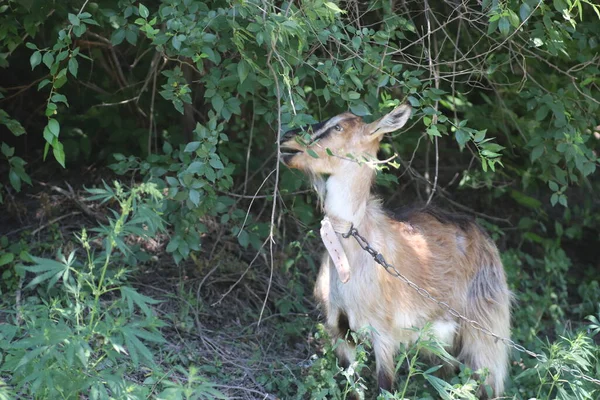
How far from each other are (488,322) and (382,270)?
982 mm

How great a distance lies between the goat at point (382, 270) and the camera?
500 cm

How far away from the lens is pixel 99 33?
6648 mm

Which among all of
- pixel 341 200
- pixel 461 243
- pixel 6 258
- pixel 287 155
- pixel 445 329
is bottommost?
pixel 6 258

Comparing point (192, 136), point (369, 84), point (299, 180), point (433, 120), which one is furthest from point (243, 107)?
point (433, 120)

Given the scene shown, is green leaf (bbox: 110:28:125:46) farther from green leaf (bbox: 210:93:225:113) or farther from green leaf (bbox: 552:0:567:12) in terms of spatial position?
green leaf (bbox: 552:0:567:12)

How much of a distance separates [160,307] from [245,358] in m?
0.71

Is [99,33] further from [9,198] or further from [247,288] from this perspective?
[247,288]

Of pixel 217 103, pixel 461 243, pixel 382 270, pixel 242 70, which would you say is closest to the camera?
pixel 242 70

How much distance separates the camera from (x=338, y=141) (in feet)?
16.5

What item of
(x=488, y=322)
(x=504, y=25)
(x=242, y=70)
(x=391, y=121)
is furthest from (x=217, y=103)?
(x=488, y=322)

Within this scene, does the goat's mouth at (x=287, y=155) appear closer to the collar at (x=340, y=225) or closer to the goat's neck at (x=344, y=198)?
the goat's neck at (x=344, y=198)

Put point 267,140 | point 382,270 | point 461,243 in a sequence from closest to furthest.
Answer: point 382,270 → point 461,243 → point 267,140

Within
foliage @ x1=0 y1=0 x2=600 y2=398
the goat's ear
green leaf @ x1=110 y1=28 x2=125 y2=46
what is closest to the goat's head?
the goat's ear

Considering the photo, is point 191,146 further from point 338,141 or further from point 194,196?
point 338,141
